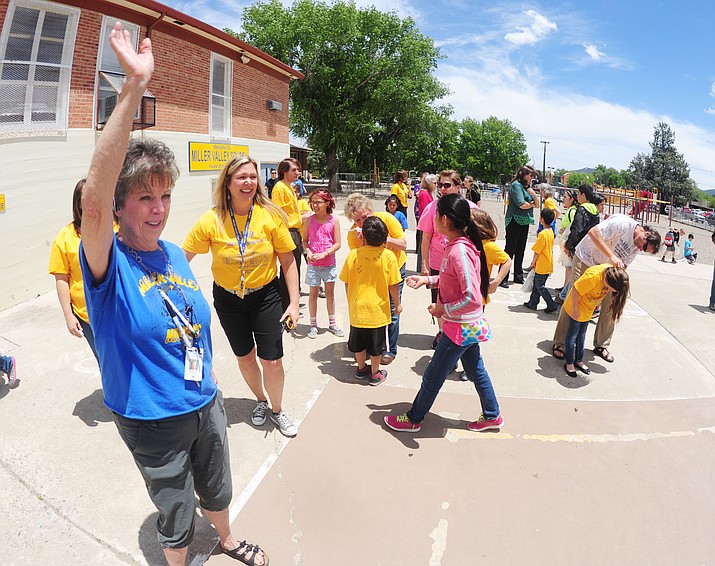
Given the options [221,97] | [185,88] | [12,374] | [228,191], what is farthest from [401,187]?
[12,374]

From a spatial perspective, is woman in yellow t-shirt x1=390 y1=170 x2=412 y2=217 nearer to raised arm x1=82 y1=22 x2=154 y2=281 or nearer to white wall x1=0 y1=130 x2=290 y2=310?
white wall x1=0 y1=130 x2=290 y2=310

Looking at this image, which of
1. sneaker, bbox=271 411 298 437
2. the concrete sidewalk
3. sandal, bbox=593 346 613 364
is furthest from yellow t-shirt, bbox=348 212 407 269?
sandal, bbox=593 346 613 364

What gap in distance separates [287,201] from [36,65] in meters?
5.43

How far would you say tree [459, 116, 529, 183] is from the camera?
8481 cm

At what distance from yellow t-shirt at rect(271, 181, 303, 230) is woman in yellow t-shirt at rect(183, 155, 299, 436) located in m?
2.31

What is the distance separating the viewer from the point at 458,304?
10.7 ft

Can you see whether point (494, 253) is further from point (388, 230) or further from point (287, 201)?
point (287, 201)

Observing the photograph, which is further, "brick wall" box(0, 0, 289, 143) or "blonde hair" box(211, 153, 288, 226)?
"brick wall" box(0, 0, 289, 143)

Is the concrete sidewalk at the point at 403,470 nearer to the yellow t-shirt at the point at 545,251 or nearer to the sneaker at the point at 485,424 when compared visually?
the sneaker at the point at 485,424

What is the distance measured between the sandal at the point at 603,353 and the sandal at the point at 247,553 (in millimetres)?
4189

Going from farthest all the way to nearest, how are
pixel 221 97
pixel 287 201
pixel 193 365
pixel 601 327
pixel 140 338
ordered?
1. pixel 221 97
2. pixel 287 201
3. pixel 601 327
4. pixel 193 365
5. pixel 140 338

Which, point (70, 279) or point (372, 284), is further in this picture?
point (372, 284)

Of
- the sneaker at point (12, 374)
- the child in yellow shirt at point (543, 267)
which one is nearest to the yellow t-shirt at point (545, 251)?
the child in yellow shirt at point (543, 267)

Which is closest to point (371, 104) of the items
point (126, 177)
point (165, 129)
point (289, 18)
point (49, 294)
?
point (289, 18)
